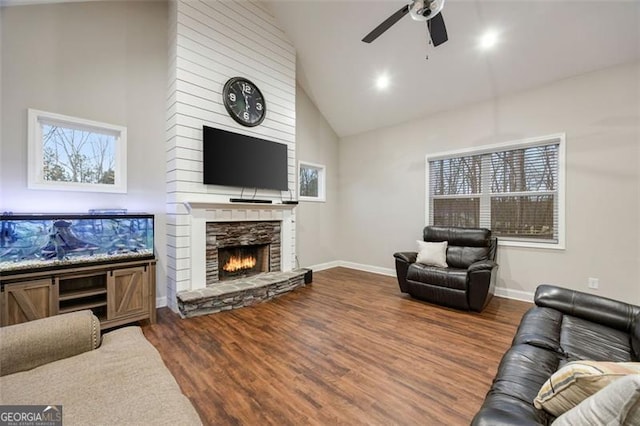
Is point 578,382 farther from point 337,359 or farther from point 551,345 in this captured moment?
point 337,359

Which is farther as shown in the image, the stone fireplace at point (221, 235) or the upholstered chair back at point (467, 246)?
the upholstered chair back at point (467, 246)

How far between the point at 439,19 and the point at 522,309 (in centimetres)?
356

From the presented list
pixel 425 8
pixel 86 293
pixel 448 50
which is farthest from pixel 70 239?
pixel 448 50

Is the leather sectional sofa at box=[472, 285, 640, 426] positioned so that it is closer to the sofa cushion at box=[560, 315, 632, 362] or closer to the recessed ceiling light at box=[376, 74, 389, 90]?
the sofa cushion at box=[560, 315, 632, 362]

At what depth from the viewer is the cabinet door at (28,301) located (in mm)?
2217

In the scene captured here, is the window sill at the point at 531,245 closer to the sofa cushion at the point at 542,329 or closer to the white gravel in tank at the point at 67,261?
the sofa cushion at the point at 542,329

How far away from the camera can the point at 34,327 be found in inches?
49.3

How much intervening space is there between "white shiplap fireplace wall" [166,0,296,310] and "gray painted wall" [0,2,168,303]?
18cm

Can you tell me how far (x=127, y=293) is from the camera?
2.82 m

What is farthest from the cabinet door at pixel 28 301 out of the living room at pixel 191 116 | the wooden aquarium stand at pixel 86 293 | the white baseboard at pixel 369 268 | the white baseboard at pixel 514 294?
the white baseboard at pixel 514 294

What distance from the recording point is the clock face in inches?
147

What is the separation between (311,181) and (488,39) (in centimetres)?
363

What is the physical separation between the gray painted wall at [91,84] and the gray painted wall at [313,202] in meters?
2.45

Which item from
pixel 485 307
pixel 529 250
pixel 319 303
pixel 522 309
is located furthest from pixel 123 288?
pixel 529 250
